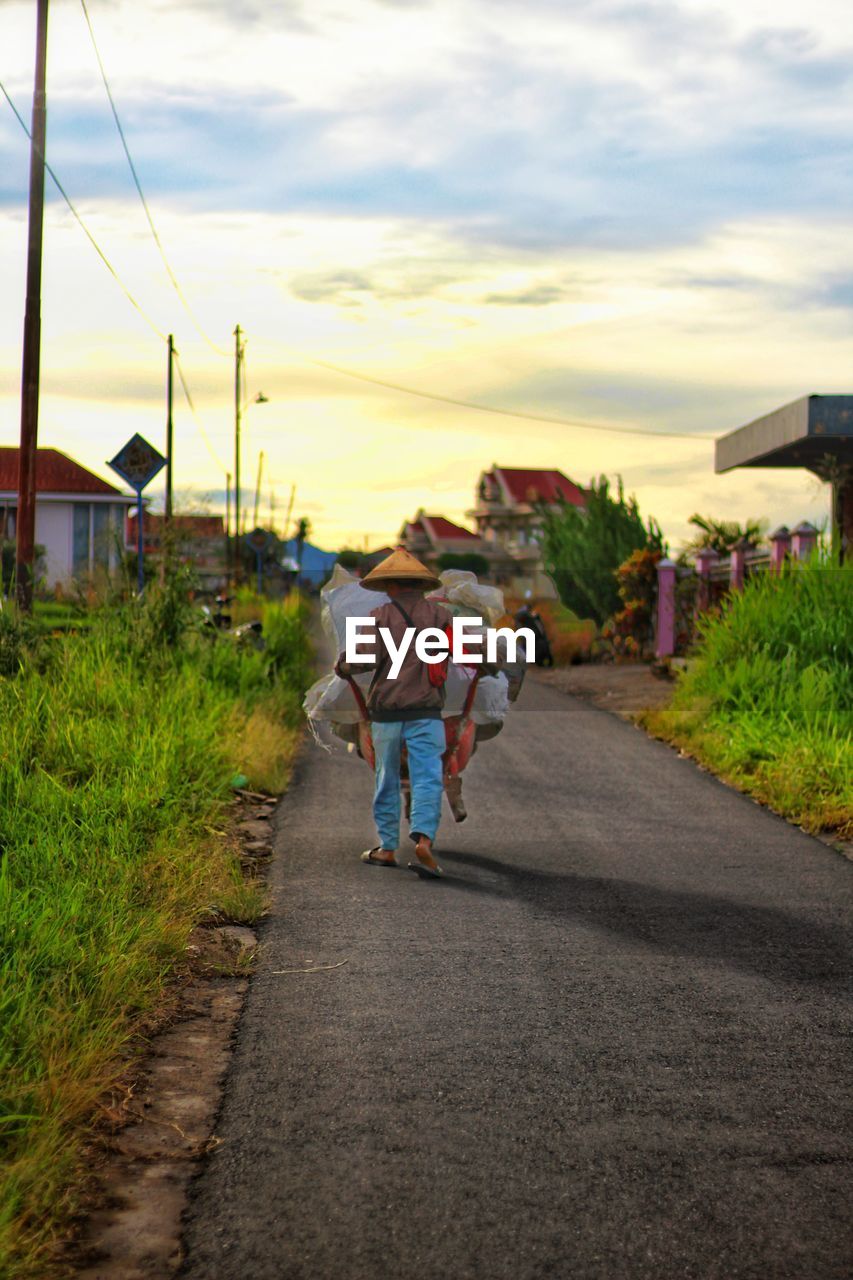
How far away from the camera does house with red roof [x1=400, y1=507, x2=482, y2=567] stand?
97.1 metres

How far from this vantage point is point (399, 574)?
8656mm

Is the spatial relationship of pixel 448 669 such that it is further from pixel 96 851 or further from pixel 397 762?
pixel 96 851

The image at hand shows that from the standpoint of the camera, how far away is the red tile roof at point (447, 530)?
10088cm

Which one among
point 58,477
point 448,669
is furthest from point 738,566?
point 58,477

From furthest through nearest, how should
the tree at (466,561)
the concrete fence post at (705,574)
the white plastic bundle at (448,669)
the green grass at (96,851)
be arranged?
the tree at (466,561)
the concrete fence post at (705,574)
the white plastic bundle at (448,669)
the green grass at (96,851)

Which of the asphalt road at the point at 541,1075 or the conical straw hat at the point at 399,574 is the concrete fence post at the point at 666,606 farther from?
the conical straw hat at the point at 399,574

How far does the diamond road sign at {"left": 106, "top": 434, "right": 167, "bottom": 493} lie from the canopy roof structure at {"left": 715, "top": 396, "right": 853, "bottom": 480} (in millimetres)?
8961

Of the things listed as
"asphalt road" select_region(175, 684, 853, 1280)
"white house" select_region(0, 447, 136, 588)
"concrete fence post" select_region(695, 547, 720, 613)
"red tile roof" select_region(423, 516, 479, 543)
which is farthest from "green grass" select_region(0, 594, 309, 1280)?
"red tile roof" select_region(423, 516, 479, 543)

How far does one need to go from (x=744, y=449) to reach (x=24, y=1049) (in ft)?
69.5

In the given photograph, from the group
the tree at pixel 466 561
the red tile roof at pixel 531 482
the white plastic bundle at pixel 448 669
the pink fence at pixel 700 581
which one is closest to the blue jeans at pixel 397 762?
the white plastic bundle at pixel 448 669

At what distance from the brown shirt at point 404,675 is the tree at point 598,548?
23489 mm

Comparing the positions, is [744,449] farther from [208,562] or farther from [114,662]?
[208,562]

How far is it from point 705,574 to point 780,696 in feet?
34.1

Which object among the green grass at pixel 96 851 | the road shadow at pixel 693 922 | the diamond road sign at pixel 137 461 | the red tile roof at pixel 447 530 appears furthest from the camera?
the red tile roof at pixel 447 530
